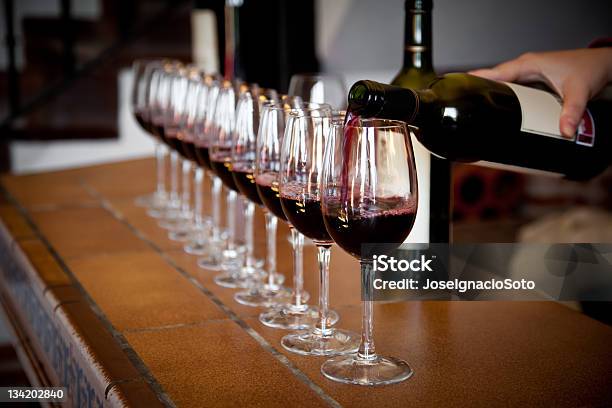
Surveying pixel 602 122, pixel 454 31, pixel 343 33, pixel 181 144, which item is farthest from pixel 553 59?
pixel 343 33

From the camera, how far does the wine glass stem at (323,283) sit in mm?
981

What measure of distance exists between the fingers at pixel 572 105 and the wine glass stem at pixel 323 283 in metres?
0.39

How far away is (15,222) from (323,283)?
956mm

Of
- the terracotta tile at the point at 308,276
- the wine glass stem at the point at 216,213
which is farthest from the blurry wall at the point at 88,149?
the terracotta tile at the point at 308,276

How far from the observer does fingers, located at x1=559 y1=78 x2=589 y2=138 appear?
1143 mm

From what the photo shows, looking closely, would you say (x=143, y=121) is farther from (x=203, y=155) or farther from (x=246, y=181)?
(x=246, y=181)

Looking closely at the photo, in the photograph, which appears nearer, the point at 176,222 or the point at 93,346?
the point at 93,346

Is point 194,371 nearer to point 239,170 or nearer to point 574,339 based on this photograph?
point 239,170

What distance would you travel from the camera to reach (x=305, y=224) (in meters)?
0.98

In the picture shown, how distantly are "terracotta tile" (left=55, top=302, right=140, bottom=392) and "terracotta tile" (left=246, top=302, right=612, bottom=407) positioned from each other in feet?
0.60

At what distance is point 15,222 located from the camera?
171cm

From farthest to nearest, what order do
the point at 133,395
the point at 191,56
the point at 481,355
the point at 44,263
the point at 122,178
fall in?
the point at 191,56 → the point at 122,178 → the point at 44,263 → the point at 481,355 → the point at 133,395

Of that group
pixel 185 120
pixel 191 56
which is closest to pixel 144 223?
pixel 185 120

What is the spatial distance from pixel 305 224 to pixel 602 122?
1.74 ft
